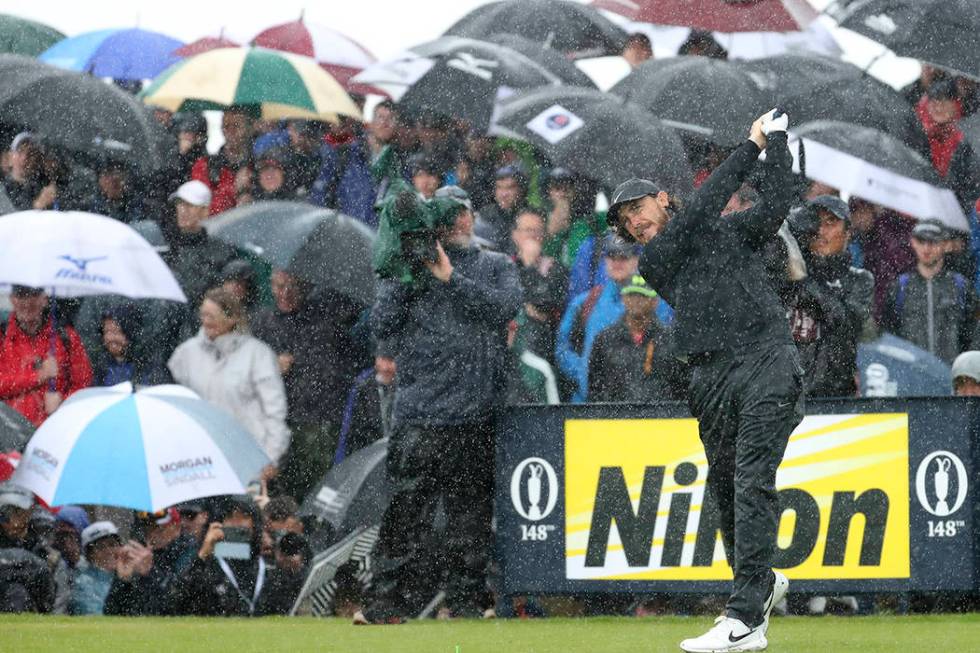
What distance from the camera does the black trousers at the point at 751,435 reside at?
A: 26.5 ft

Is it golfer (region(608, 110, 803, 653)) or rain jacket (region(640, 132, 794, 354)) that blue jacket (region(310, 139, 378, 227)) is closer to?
golfer (region(608, 110, 803, 653))

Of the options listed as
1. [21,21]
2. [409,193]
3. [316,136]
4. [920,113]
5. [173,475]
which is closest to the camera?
[409,193]

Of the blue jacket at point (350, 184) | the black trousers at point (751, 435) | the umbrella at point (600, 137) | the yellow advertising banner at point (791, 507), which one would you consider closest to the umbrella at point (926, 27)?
the umbrella at point (600, 137)

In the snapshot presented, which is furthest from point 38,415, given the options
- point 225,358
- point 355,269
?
point 355,269

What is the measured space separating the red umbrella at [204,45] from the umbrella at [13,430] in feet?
16.8

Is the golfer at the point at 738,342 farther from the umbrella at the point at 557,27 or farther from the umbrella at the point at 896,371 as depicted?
the umbrella at the point at 557,27

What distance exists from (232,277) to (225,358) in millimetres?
773

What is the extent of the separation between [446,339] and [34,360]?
140 inches

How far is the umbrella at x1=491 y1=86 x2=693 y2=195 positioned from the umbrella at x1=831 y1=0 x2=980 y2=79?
5.34 feet

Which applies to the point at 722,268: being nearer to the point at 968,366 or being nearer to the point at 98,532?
the point at 968,366

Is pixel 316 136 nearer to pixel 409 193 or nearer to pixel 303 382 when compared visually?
pixel 303 382

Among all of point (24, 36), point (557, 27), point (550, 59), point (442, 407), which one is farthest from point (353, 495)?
point (24, 36)

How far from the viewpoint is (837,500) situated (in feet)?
35.1

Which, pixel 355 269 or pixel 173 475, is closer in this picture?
pixel 173 475
